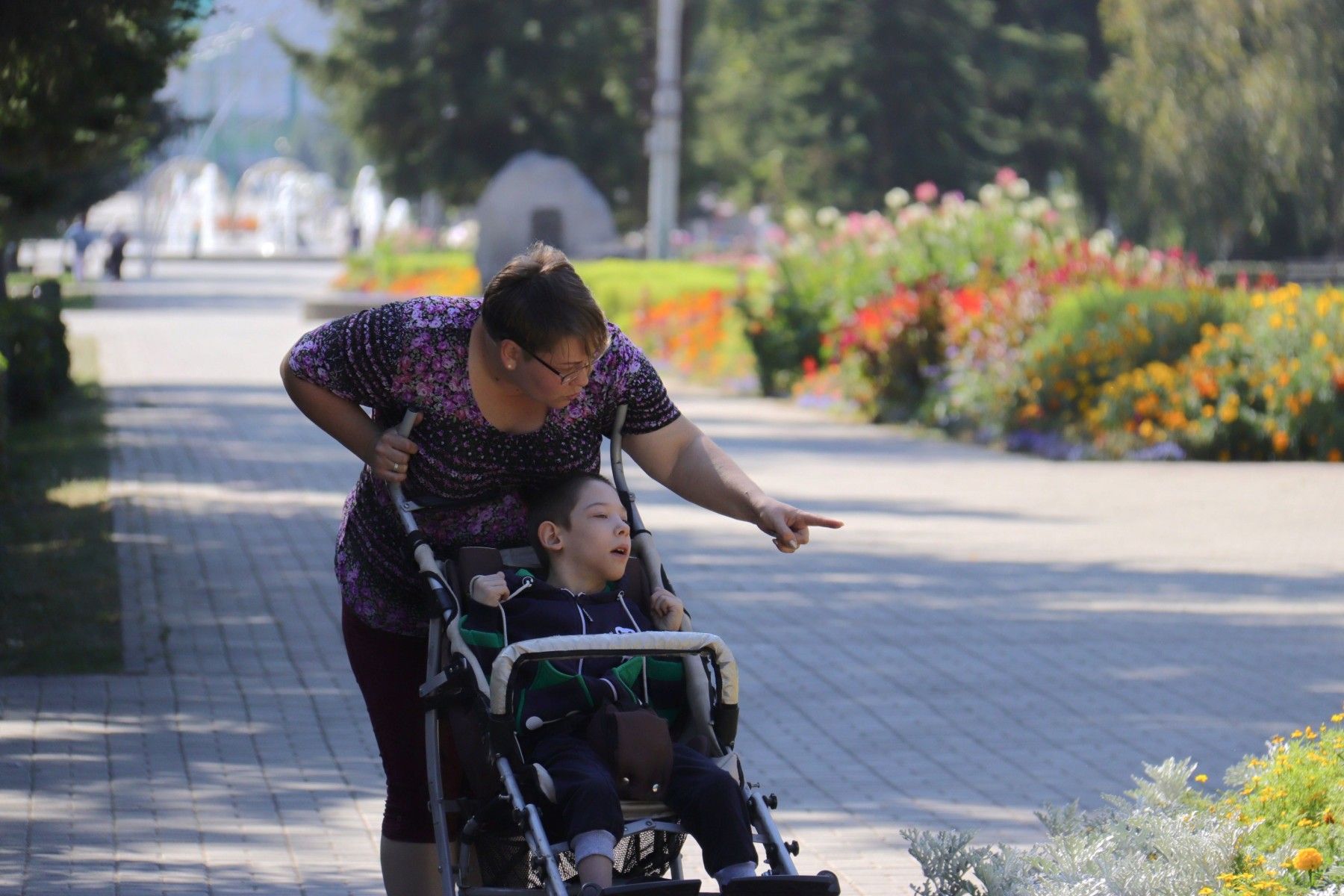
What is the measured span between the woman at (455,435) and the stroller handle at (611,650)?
0.34 m

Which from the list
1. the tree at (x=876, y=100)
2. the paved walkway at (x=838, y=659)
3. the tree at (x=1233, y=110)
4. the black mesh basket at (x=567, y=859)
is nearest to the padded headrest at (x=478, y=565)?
the black mesh basket at (x=567, y=859)

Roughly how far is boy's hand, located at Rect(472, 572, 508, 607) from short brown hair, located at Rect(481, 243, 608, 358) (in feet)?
1.57

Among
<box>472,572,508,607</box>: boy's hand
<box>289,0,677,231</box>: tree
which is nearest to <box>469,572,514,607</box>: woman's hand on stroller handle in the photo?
<box>472,572,508,607</box>: boy's hand

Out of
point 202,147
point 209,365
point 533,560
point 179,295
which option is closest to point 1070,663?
point 533,560

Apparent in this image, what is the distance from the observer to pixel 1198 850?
13.1 feet

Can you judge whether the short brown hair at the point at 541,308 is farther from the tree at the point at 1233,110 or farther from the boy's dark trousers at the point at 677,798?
the tree at the point at 1233,110

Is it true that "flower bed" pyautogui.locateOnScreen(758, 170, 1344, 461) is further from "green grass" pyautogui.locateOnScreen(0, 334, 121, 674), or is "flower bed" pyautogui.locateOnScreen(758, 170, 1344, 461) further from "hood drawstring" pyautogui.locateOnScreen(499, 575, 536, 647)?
Result: "hood drawstring" pyautogui.locateOnScreen(499, 575, 536, 647)

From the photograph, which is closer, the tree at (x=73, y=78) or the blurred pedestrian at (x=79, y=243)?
the tree at (x=73, y=78)

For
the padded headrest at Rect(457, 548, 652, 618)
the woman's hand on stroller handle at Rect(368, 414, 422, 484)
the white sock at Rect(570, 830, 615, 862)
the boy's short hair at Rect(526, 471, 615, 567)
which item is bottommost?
the white sock at Rect(570, 830, 615, 862)

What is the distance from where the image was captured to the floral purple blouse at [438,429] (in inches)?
154

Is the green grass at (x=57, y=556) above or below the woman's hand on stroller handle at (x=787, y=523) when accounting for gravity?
below

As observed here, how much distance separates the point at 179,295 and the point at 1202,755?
129 ft

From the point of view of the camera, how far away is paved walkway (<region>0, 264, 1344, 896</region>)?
5645mm

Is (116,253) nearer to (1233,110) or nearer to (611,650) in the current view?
(1233,110)
